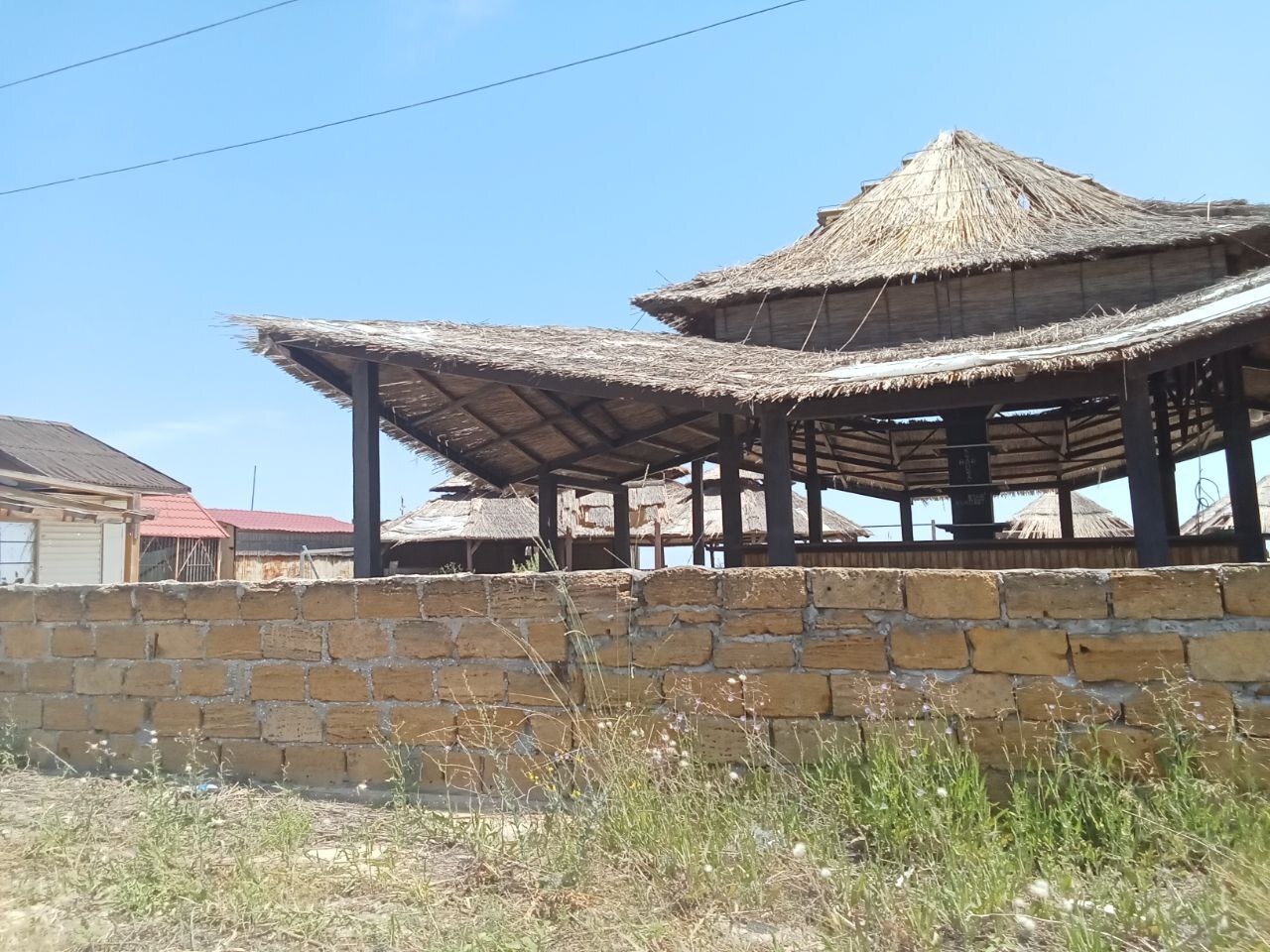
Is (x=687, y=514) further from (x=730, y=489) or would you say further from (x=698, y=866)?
(x=698, y=866)

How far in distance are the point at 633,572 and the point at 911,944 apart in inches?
81.8

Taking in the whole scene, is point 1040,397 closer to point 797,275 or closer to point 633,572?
point 633,572

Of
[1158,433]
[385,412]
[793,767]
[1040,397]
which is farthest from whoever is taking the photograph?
[1158,433]

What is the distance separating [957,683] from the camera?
3.85m

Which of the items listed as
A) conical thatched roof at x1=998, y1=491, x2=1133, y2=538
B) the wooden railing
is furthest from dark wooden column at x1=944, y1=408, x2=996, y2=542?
conical thatched roof at x1=998, y1=491, x2=1133, y2=538

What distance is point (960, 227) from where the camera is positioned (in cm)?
1018

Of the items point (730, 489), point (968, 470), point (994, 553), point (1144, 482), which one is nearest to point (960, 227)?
point (968, 470)

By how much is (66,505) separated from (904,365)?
12.4 meters

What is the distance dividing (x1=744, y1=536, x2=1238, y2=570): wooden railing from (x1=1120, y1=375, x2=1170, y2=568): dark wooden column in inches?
81.1

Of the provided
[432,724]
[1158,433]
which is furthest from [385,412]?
[1158,433]

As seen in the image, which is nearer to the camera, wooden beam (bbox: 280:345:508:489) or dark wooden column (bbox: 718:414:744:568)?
wooden beam (bbox: 280:345:508:489)

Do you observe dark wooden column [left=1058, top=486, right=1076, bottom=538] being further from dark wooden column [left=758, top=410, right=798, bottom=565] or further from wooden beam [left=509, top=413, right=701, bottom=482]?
dark wooden column [left=758, top=410, right=798, bottom=565]

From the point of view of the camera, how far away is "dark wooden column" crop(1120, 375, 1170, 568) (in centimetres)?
581

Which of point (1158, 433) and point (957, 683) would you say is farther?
point (1158, 433)
